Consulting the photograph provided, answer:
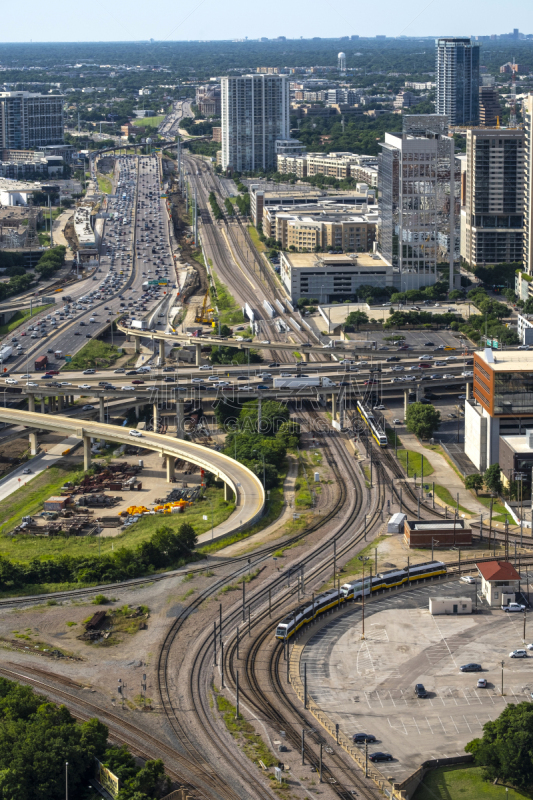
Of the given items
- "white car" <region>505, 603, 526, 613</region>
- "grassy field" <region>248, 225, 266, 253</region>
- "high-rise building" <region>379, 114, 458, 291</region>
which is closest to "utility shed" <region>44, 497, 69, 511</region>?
"white car" <region>505, 603, 526, 613</region>

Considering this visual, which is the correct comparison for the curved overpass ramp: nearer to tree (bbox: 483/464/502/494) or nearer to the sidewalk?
the sidewalk

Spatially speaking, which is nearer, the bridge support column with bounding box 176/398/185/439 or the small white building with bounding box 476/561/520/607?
the small white building with bounding box 476/561/520/607

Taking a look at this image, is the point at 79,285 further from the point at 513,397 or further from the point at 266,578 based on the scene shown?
the point at 266,578

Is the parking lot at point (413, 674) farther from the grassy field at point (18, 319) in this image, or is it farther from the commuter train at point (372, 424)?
the grassy field at point (18, 319)

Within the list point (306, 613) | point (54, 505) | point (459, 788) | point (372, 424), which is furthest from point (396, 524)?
point (459, 788)

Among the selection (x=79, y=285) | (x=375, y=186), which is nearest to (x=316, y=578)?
(x=79, y=285)

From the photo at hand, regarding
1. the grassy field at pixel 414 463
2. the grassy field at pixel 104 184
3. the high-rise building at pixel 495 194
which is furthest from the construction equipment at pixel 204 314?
the grassy field at pixel 104 184

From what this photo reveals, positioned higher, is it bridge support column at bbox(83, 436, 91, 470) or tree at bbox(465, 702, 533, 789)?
bridge support column at bbox(83, 436, 91, 470)
